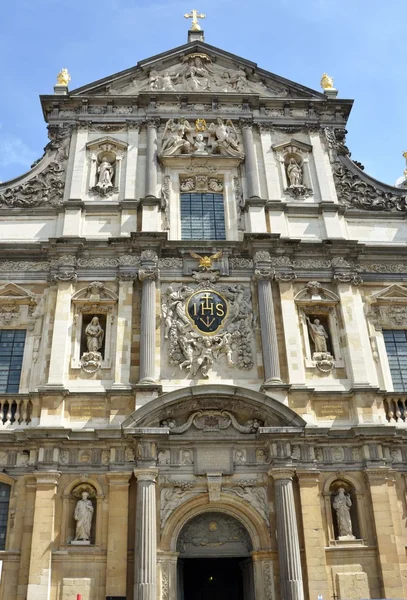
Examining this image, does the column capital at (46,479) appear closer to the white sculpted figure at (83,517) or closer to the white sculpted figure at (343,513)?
the white sculpted figure at (83,517)

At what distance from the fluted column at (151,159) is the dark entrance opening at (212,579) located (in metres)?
11.5

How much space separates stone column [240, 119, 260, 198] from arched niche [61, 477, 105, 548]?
1041 cm

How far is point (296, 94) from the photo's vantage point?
22.6m

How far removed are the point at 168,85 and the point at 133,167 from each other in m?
4.22

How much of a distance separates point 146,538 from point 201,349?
534 centimetres

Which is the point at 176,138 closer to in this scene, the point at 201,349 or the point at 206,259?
the point at 206,259

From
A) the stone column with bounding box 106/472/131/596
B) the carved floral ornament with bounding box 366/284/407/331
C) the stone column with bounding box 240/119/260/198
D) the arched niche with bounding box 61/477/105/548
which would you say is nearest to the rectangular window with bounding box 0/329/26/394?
the arched niche with bounding box 61/477/105/548

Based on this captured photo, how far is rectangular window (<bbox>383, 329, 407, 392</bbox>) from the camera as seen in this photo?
57.6 ft

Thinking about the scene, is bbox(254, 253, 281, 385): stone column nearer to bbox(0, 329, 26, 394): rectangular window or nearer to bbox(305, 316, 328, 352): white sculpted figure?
bbox(305, 316, 328, 352): white sculpted figure

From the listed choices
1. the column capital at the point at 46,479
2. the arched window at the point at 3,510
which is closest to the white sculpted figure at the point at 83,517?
the column capital at the point at 46,479

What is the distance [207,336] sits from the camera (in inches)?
685

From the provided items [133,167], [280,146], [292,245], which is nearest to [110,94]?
[133,167]

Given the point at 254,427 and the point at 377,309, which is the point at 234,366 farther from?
the point at 377,309

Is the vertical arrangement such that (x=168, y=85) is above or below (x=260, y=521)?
above
